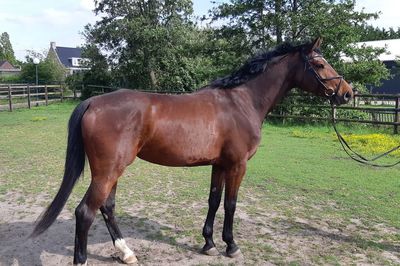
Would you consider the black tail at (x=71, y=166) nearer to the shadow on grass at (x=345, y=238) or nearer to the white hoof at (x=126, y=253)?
the white hoof at (x=126, y=253)

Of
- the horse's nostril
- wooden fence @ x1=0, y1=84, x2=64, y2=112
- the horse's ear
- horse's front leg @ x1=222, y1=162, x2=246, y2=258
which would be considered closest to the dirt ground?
horse's front leg @ x1=222, y1=162, x2=246, y2=258

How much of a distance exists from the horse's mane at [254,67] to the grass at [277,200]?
5.65 feet

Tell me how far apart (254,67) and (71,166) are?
2.08m

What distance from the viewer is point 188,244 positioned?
397cm

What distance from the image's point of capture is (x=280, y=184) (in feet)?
20.7

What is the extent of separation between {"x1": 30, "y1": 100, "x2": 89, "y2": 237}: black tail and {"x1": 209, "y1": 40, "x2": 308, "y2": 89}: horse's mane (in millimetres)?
1448

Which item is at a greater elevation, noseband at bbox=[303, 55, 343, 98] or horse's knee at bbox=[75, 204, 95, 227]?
noseband at bbox=[303, 55, 343, 98]

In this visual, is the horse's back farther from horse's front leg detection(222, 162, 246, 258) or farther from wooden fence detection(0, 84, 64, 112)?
wooden fence detection(0, 84, 64, 112)

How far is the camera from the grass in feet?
12.9

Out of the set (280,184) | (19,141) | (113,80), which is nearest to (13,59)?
(113,80)

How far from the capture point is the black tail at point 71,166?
3.24 m

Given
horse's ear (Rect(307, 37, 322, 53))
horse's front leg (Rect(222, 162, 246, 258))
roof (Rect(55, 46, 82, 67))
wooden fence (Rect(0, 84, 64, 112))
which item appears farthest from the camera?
roof (Rect(55, 46, 82, 67))

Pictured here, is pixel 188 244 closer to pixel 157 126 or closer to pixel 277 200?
pixel 157 126

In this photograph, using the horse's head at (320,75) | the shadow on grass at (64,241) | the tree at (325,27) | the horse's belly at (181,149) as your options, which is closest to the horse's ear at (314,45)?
the horse's head at (320,75)
